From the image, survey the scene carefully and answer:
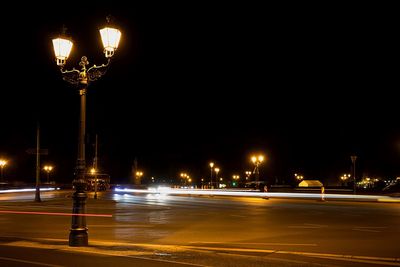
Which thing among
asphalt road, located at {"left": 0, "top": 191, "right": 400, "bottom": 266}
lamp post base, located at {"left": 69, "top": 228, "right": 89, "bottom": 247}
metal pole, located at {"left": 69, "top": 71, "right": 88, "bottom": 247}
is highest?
metal pole, located at {"left": 69, "top": 71, "right": 88, "bottom": 247}

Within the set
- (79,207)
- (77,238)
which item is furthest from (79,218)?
(77,238)

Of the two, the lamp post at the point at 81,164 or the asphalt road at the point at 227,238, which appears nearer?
the asphalt road at the point at 227,238

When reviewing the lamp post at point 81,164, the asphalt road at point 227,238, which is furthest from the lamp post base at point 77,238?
the asphalt road at point 227,238

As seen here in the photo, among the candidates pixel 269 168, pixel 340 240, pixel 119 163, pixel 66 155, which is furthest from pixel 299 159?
pixel 340 240

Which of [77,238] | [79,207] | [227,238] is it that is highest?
[79,207]

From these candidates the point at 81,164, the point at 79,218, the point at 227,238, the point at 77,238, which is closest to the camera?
the point at 79,218

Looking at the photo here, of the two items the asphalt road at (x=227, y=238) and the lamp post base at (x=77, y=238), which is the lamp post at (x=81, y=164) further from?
the asphalt road at (x=227, y=238)

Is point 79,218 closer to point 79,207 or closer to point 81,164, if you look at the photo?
point 79,207

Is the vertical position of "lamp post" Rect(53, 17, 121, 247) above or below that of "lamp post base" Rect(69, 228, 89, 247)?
above

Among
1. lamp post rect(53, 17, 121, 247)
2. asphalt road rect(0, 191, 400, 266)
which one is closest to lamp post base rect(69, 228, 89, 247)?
lamp post rect(53, 17, 121, 247)

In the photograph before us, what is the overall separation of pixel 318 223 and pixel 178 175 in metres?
137

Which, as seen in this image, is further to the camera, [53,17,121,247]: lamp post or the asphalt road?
[53,17,121,247]: lamp post

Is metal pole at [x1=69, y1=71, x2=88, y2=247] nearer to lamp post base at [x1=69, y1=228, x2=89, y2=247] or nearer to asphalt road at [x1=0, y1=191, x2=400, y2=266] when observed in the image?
lamp post base at [x1=69, y1=228, x2=89, y2=247]

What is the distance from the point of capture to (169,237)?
1784cm
